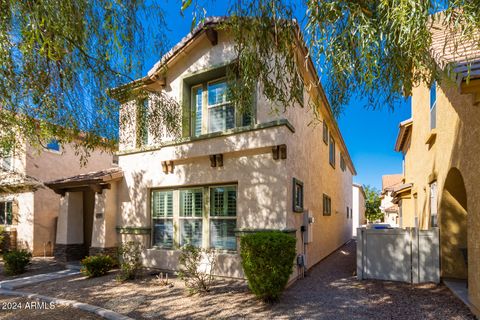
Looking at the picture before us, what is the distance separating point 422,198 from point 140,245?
10.7 meters

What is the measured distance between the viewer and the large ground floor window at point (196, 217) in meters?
8.73

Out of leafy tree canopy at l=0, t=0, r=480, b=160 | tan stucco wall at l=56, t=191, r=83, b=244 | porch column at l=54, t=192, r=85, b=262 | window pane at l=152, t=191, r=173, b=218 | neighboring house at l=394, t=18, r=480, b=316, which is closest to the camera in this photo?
leafy tree canopy at l=0, t=0, r=480, b=160

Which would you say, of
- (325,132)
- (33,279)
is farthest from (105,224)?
(325,132)

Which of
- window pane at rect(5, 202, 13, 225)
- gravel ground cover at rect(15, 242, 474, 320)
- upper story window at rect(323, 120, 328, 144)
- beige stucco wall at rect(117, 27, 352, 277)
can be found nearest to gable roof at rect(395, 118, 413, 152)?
upper story window at rect(323, 120, 328, 144)

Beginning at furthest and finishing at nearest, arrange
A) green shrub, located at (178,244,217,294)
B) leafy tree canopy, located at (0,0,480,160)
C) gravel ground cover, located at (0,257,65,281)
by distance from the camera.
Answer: gravel ground cover, located at (0,257,65,281) → green shrub, located at (178,244,217,294) → leafy tree canopy, located at (0,0,480,160)

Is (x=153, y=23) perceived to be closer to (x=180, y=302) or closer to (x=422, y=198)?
(x=180, y=302)

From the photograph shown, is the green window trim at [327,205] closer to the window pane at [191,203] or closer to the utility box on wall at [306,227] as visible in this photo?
A: the utility box on wall at [306,227]

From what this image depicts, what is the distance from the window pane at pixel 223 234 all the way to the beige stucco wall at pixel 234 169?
1.08 ft

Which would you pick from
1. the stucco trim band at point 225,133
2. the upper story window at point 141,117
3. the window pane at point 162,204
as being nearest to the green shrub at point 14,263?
the window pane at point 162,204

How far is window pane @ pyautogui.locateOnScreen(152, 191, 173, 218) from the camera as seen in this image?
9938 mm

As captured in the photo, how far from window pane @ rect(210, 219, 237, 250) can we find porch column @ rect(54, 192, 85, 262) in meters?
6.69

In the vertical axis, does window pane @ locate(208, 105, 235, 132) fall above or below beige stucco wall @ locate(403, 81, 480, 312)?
above

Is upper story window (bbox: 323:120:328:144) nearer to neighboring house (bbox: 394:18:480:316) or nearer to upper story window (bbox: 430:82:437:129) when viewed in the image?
neighboring house (bbox: 394:18:480:316)

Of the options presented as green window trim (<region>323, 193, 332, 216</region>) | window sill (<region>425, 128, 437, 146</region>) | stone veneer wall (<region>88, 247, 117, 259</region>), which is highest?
window sill (<region>425, 128, 437, 146</region>)
